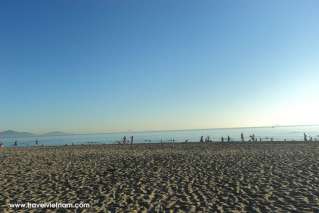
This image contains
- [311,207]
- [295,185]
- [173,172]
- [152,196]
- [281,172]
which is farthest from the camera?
[173,172]

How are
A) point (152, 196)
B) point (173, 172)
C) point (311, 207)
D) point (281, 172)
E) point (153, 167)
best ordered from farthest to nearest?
1. point (153, 167)
2. point (173, 172)
3. point (281, 172)
4. point (152, 196)
5. point (311, 207)

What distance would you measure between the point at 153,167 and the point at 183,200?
23.5 feet

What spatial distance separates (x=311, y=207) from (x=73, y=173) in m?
11.5

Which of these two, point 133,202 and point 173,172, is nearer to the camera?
point 133,202

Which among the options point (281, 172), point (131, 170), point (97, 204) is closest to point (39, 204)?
point (97, 204)

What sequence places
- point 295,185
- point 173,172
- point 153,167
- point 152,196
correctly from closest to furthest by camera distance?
point 152,196 < point 295,185 < point 173,172 < point 153,167

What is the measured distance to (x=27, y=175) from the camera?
14.3 metres

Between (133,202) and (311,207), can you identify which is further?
(133,202)

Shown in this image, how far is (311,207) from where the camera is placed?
328 inches

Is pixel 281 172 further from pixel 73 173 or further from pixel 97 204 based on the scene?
pixel 73 173

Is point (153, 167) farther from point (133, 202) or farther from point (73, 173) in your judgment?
point (133, 202)

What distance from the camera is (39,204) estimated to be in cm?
927

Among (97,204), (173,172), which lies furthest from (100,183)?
(173,172)

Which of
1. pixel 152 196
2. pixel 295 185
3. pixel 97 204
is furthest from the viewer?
pixel 295 185
